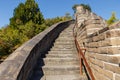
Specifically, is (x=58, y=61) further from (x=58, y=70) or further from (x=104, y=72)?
(x=104, y=72)

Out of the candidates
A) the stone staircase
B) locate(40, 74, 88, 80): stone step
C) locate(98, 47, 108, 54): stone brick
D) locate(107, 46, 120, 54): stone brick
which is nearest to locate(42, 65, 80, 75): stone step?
the stone staircase

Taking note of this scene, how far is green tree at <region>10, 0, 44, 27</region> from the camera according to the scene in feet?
76.3

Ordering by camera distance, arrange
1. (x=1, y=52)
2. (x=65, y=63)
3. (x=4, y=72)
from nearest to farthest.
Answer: (x=4, y=72) → (x=65, y=63) → (x=1, y=52)

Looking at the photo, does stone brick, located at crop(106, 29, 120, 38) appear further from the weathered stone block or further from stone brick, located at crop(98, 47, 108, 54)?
the weathered stone block

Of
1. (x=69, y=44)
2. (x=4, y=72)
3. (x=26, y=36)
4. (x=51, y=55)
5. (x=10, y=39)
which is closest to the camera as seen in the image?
(x=4, y=72)

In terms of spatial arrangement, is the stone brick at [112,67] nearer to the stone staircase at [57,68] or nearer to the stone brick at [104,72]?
the stone brick at [104,72]

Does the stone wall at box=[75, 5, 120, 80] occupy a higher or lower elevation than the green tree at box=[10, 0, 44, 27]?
lower

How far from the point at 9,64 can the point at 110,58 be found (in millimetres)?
1547

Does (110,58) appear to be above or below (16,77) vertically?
above

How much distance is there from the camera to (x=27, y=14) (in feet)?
76.6

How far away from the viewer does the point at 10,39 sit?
18109 mm

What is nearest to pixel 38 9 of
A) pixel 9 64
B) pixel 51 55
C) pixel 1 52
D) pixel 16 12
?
pixel 16 12

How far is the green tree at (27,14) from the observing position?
76.3ft

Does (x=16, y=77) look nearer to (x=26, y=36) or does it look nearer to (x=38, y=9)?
(x=26, y=36)
